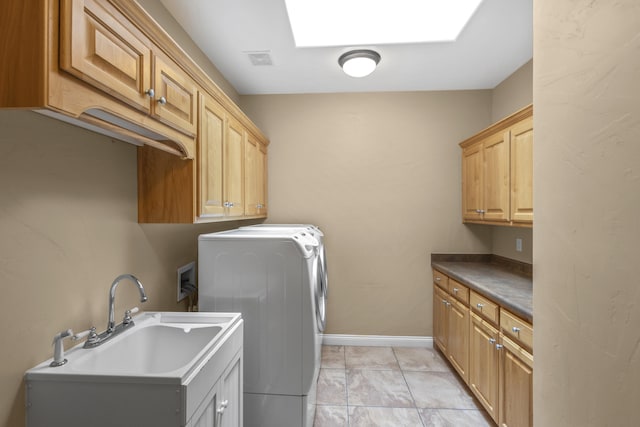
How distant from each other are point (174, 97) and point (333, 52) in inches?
60.4

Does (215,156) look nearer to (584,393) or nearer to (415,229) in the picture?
(584,393)

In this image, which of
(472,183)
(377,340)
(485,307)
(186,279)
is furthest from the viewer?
(377,340)

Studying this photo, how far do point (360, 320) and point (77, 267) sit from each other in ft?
8.77

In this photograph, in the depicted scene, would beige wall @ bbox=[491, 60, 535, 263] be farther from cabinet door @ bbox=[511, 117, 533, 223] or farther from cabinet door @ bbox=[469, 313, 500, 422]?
cabinet door @ bbox=[469, 313, 500, 422]

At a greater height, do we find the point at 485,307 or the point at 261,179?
the point at 261,179

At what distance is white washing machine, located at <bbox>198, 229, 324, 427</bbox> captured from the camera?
75.3 inches

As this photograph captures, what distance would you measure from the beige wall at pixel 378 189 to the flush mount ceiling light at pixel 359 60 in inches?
31.5

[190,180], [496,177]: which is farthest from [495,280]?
[190,180]

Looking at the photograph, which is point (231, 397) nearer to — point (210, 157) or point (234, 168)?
point (210, 157)

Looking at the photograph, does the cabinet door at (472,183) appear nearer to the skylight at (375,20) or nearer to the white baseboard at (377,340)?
the skylight at (375,20)

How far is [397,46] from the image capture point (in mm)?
2459

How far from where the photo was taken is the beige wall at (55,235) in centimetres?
105

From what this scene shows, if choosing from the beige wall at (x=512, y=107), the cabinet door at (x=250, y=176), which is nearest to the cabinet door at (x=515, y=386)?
the beige wall at (x=512, y=107)

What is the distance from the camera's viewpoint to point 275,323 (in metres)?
1.93
